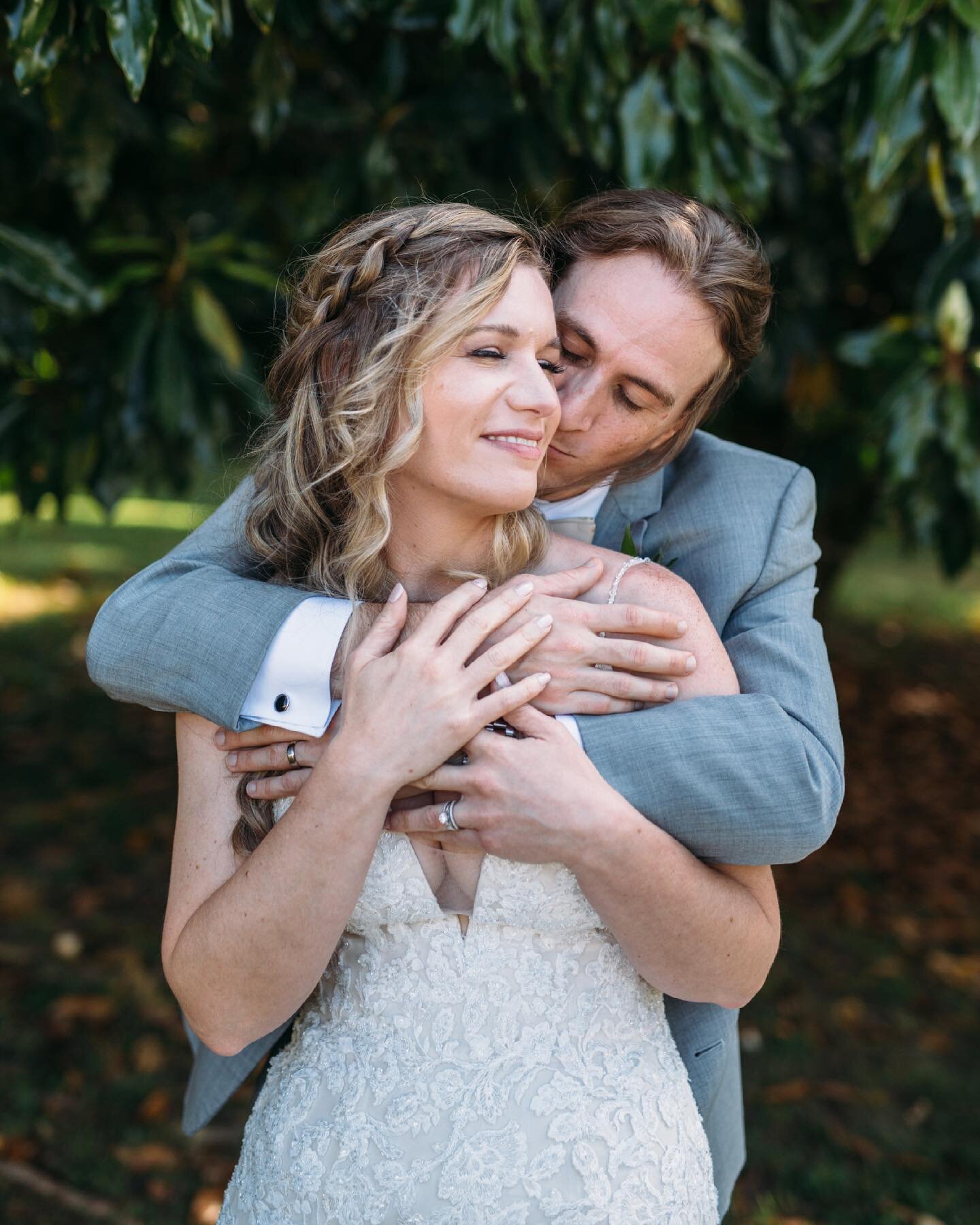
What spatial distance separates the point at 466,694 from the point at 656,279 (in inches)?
34.9

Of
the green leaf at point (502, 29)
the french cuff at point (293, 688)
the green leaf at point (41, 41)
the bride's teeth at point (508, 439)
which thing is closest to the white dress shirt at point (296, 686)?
the french cuff at point (293, 688)

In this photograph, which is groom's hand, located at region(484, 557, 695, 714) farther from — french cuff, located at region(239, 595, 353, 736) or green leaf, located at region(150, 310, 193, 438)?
green leaf, located at region(150, 310, 193, 438)

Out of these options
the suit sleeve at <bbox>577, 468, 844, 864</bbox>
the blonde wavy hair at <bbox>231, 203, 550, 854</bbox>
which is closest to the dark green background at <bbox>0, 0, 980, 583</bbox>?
the blonde wavy hair at <bbox>231, 203, 550, 854</bbox>

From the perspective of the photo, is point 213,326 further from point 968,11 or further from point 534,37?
point 968,11

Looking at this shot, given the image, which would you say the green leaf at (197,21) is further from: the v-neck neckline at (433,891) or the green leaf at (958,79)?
the green leaf at (958,79)

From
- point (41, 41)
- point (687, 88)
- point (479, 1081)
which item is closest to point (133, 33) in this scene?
point (41, 41)

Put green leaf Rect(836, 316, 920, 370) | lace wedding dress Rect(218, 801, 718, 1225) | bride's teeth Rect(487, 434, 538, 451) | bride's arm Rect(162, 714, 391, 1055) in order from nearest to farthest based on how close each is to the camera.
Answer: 1. bride's arm Rect(162, 714, 391, 1055)
2. lace wedding dress Rect(218, 801, 718, 1225)
3. bride's teeth Rect(487, 434, 538, 451)
4. green leaf Rect(836, 316, 920, 370)

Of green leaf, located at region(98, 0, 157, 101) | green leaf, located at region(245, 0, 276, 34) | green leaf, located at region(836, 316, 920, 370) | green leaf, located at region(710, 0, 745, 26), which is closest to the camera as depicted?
green leaf, located at region(98, 0, 157, 101)

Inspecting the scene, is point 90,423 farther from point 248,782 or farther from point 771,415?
point 771,415

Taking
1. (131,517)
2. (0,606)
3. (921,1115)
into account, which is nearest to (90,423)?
(921,1115)

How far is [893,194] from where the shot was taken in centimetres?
276

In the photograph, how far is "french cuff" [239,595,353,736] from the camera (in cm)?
177

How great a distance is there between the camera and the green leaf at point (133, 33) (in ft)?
6.42

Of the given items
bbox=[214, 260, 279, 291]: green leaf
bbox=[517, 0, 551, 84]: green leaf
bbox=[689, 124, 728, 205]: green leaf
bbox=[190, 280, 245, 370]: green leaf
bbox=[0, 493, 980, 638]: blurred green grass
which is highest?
bbox=[517, 0, 551, 84]: green leaf
